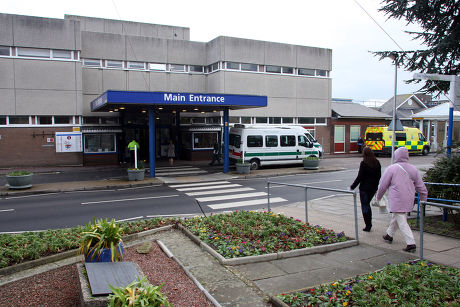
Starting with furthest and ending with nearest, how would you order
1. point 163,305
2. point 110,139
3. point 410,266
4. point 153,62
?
point 153,62 → point 110,139 → point 410,266 → point 163,305

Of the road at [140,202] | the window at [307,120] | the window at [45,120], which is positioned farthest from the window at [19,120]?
the window at [307,120]

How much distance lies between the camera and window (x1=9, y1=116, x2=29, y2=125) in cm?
2184

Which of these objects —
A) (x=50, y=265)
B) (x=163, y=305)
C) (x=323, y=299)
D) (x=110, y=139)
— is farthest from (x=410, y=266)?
(x=110, y=139)

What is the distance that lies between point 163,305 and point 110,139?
21.9 metres

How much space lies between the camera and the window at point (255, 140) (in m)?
20.3

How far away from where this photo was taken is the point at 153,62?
26.2 m

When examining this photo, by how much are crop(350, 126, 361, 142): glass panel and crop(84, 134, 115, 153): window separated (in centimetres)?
2255

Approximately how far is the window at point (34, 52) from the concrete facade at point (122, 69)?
0.18 ft

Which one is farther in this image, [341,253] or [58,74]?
[58,74]

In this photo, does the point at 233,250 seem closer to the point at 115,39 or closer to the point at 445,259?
the point at 445,259

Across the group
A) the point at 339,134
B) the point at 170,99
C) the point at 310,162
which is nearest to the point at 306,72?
the point at 339,134

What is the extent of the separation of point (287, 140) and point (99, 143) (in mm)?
12533

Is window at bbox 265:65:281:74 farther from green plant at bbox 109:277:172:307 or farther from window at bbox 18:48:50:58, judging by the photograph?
green plant at bbox 109:277:172:307

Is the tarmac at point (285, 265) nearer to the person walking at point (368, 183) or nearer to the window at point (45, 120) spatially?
the person walking at point (368, 183)
